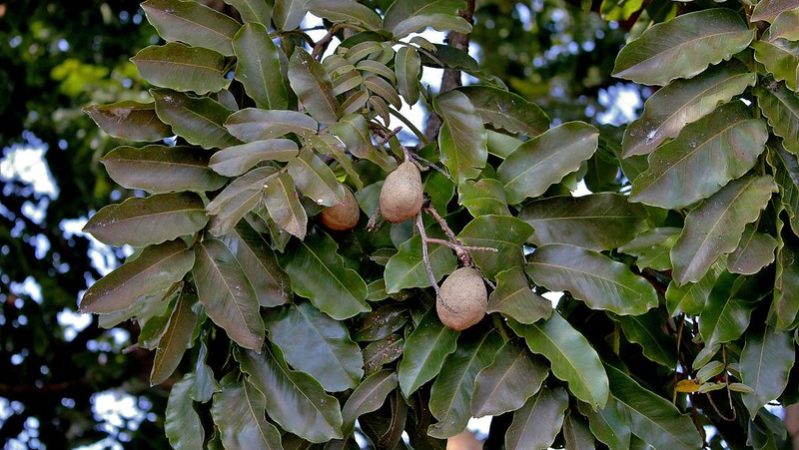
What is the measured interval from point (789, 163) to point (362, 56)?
1.79ft

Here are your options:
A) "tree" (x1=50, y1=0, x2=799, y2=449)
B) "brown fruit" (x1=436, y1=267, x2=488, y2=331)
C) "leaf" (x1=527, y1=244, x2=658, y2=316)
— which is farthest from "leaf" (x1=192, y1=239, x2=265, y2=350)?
"leaf" (x1=527, y1=244, x2=658, y2=316)

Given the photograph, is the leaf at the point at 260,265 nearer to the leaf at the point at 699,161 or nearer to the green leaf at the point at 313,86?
the green leaf at the point at 313,86

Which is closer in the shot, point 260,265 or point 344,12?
point 260,265

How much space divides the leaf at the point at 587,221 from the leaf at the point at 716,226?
0.11 meters

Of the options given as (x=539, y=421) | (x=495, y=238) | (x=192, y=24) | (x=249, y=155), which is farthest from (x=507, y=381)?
(x=192, y=24)

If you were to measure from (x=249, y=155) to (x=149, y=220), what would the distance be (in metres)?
0.16

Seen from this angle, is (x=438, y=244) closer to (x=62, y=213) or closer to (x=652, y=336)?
(x=652, y=336)

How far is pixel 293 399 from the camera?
1.27 meters

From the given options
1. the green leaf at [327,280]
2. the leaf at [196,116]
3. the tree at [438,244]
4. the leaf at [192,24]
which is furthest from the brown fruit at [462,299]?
the leaf at [192,24]

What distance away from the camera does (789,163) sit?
1225mm

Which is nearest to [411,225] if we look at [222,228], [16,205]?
[222,228]

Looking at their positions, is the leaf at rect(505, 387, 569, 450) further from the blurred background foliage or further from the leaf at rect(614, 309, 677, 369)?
the blurred background foliage

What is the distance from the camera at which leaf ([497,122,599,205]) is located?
4.32ft

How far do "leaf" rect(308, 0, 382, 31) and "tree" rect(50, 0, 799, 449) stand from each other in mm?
53
